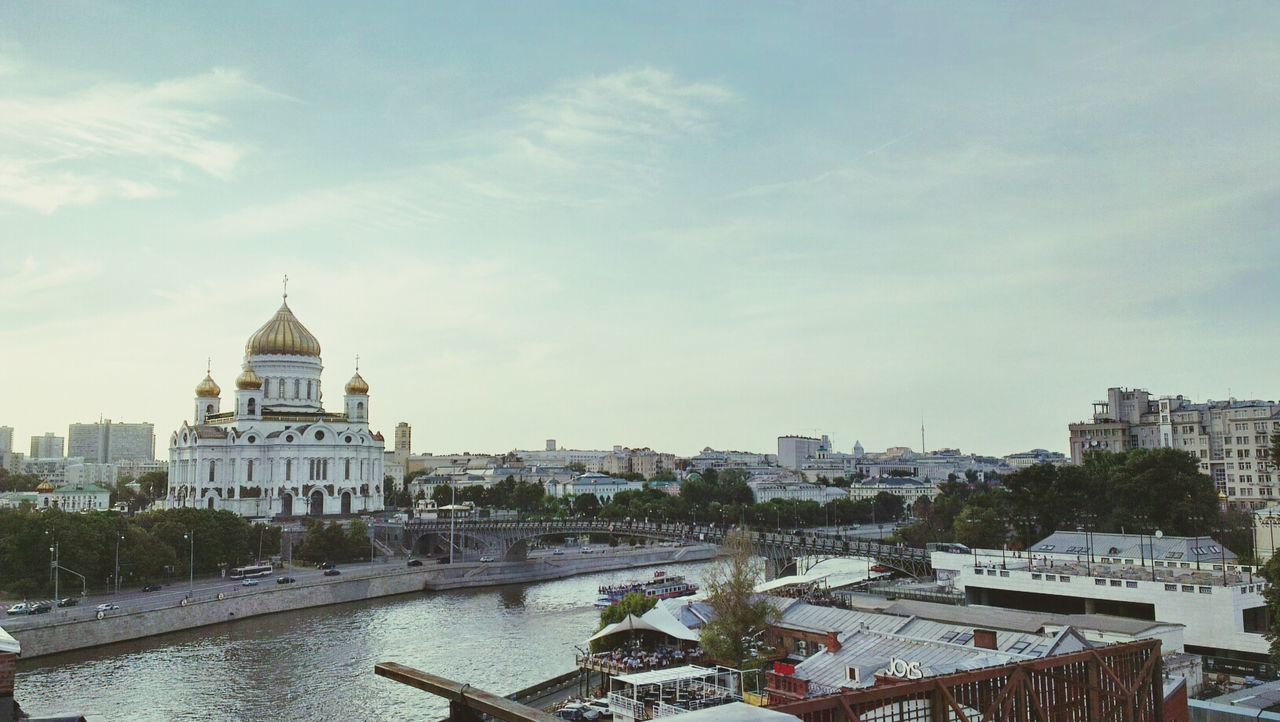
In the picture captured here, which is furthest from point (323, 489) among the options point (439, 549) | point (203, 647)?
point (203, 647)

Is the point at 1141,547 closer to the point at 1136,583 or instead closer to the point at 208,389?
the point at 1136,583

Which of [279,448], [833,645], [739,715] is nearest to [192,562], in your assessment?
[279,448]

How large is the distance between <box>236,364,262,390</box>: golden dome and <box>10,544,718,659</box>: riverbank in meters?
34.9

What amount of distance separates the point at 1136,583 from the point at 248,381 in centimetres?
7918

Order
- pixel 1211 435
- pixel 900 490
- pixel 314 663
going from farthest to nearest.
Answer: pixel 900 490 → pixel 1211 435 → pixel 314 663

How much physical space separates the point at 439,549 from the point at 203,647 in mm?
37370

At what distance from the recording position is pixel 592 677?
112 feet

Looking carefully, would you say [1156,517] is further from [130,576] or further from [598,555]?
[130,576]

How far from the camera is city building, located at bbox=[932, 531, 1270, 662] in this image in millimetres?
32781

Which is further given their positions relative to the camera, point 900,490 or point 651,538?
point 900,490

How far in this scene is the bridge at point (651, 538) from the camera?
52281 mm

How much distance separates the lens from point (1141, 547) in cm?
4269

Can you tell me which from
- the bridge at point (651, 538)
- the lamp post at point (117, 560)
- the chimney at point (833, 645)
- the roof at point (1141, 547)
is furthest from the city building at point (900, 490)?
the chimney at point (833, 645)

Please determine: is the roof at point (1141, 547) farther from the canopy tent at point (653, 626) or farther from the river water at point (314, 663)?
the river water at point (314, 663)
